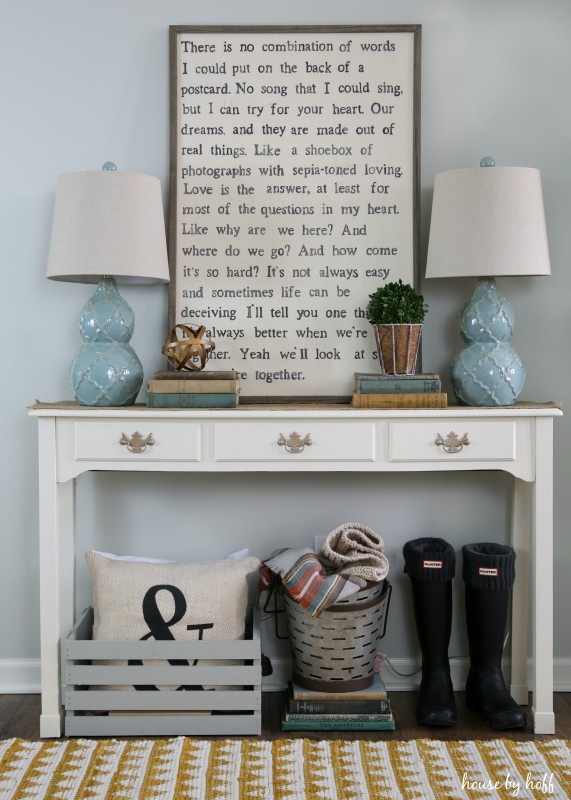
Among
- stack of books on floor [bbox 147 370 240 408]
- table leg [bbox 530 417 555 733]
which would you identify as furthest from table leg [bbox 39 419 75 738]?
table leg [bbox 530 417 555 733]

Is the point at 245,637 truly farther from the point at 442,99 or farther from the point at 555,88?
the point at 555,88

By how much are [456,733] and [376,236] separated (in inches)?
55.0

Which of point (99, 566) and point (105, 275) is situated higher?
point (105, 275)

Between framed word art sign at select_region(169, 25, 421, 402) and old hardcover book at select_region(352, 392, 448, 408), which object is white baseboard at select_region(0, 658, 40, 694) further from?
old hardcover book at select_region(352, 392, 448, 408)

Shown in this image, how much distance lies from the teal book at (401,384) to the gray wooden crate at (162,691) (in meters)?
0.72

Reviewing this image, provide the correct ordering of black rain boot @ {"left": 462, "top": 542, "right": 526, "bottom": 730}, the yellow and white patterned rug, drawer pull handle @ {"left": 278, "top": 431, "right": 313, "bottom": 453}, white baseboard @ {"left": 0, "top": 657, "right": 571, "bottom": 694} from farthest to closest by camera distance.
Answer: white baseboard @ {"left": 0, "top": 657, "right": 571, "bottom": 694} → black rain boot @ {"left": 462, "top": 542, "right": 526, "bottom": 730} → drawer pull handle @ {"left": 278, "top": 431, "right": 313, "bottom": 453} → the yellow and white patterned rug

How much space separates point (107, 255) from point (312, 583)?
1006mm

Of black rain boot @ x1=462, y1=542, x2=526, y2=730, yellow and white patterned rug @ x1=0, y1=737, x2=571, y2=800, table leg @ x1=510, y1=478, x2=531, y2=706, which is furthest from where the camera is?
table leg @ x1=510, y1=478, x2=531, y2=706

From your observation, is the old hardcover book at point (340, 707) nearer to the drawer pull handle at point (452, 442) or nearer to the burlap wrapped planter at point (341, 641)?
the burlap wrapped planter at point (341, 641)

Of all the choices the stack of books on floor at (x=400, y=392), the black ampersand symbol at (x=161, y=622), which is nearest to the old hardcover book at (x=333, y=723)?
the black ampersand symbol at (x=161, y=622)

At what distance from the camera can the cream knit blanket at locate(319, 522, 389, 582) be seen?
216cm

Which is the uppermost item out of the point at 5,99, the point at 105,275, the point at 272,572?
the point at 5,99

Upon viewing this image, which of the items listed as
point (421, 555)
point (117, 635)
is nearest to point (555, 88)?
point (421, 555)

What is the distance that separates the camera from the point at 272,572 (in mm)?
2299
